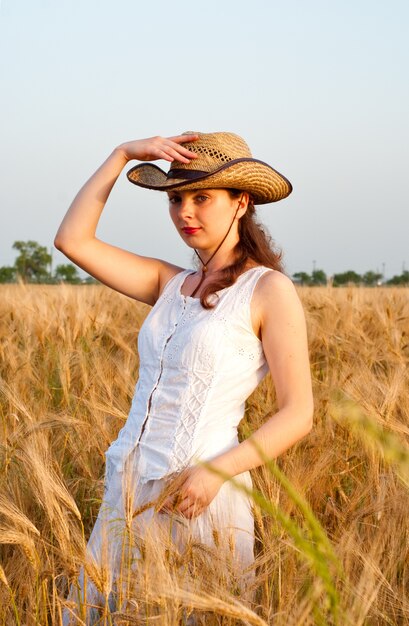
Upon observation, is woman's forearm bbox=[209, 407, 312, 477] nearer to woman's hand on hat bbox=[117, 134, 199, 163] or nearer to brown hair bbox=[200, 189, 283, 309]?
brown hair bbox=[200, 189, 283, 309]

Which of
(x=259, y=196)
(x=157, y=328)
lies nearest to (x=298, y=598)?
(x=157, y=328)

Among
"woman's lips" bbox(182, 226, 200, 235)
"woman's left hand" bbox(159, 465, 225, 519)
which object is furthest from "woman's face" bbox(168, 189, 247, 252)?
"woman's left hand" bbox(159, 465, 225, 519)

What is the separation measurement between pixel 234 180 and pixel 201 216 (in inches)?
4.4

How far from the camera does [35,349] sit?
358 cm

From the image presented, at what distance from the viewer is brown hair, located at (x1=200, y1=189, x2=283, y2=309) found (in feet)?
5.98

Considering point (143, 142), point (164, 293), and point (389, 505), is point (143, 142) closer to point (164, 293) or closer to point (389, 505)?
point (164, 293)

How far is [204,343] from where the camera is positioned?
171 cm

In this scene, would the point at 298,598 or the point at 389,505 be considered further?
the point at 389,505

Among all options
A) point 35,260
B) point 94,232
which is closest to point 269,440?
point 94,232

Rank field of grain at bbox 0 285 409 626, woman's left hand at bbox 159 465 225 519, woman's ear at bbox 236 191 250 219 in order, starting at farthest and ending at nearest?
woman's ear at bbox 236 191 250 219 < woman's left hand at bbox 159 465 225 519 < field of grain at bbox 0 285 409 626

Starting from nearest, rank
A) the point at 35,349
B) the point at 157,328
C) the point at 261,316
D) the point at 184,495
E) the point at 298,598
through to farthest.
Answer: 1. the point at 298,598
2. the point at 184,495
3. the point at 261,316
4. the point at 157,328
5. the point at 35,349

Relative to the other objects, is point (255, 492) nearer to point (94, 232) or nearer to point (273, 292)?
point (273, 292)

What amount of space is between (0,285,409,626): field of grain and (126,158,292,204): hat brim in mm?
541

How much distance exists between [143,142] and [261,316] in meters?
0.52
